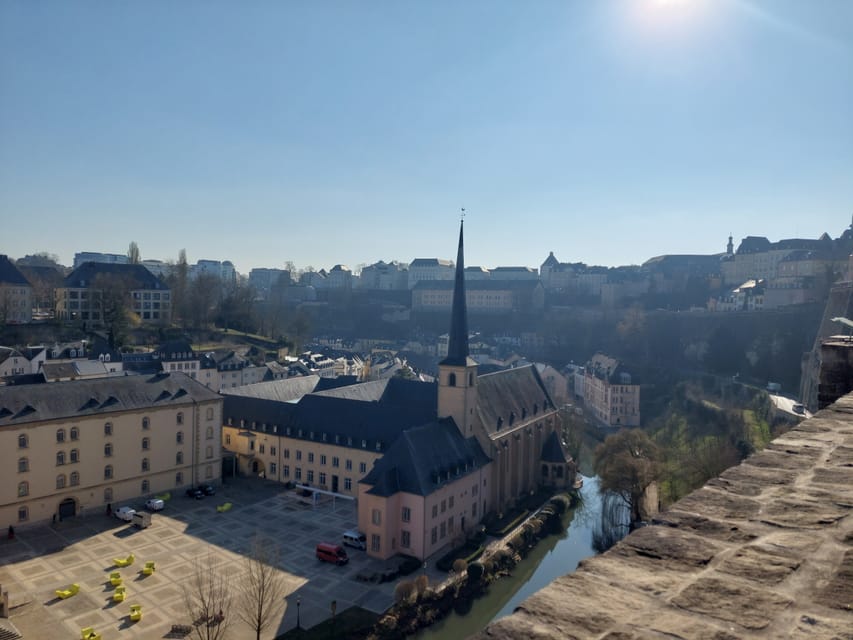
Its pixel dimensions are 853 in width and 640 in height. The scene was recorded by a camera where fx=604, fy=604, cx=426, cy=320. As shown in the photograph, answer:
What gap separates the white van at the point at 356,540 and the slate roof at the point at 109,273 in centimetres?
5307

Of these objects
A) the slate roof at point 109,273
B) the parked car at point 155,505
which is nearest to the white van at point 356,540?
the parked car at point 155,505

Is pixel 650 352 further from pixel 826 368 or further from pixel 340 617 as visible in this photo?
pixel 826 368

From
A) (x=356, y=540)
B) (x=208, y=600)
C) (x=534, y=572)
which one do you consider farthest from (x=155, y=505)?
(x=534, y=572)

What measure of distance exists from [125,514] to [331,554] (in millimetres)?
11593

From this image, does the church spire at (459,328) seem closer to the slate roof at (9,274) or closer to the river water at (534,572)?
the river water at (534,572)

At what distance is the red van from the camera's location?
25.3m

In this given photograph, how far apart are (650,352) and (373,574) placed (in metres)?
60.0

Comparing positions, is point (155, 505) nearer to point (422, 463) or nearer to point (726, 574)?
→ point (422, 463)

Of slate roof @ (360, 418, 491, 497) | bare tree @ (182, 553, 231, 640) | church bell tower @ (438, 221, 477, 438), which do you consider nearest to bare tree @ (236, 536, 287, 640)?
bare tree @ (182, 553, 231, 640)

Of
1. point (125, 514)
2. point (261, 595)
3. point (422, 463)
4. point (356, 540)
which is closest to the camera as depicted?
point (261, 595)

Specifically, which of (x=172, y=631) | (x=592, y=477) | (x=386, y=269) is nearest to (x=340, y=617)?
(x=172, y=631)

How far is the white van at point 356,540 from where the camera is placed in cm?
2728

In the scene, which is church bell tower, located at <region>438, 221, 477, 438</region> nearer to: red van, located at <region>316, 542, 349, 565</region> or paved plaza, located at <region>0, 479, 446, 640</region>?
paved plaza, located at <region>0, 479, 446, 640</region>

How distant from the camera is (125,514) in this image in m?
29.6
